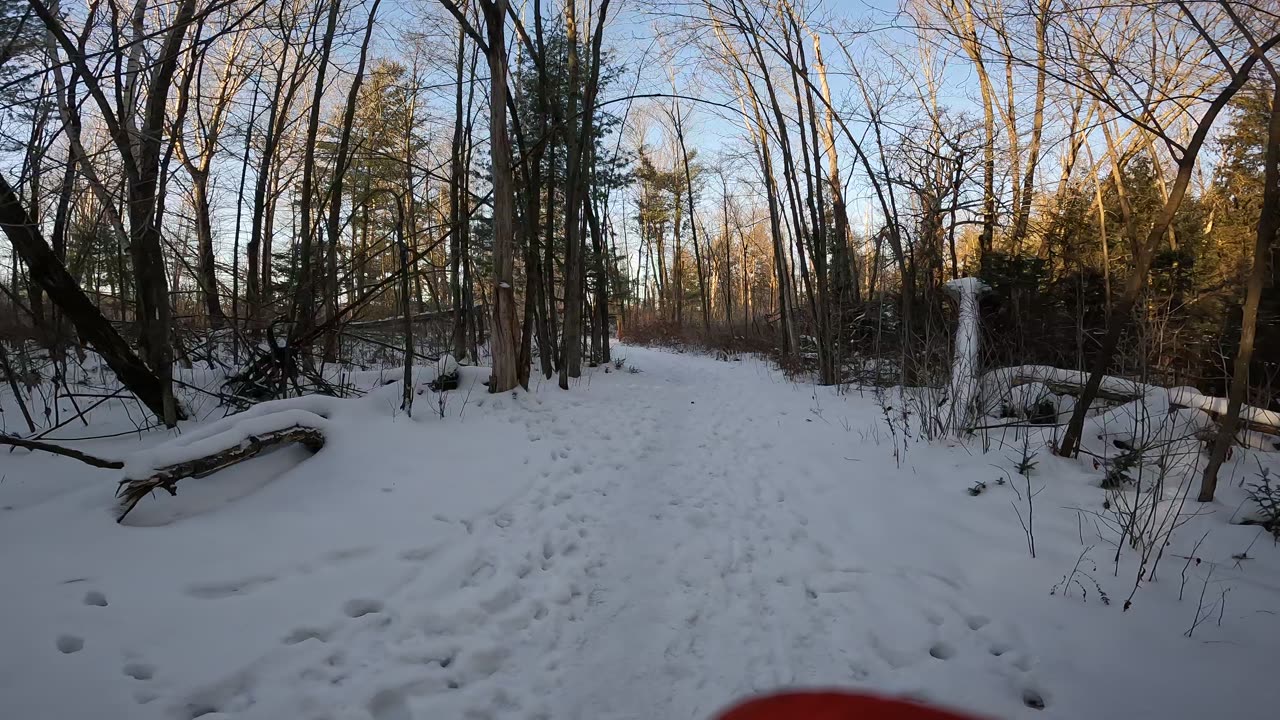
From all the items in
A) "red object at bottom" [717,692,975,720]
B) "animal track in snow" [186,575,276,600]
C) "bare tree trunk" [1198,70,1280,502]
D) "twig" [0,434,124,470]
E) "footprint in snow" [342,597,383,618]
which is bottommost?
"footprint in snow" [342,597,383,618]

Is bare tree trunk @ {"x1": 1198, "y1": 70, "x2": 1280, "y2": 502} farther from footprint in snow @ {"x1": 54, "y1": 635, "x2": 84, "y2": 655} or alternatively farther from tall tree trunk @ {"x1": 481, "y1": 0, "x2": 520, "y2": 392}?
tall tree trunk @ {"x1": 481, "y1": 0, "x2": 520, "y2": 392}

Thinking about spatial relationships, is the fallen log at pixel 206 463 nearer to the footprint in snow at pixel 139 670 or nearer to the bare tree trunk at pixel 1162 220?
the footprint in snow at pixel 139 670

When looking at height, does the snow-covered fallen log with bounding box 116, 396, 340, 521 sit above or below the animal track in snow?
above

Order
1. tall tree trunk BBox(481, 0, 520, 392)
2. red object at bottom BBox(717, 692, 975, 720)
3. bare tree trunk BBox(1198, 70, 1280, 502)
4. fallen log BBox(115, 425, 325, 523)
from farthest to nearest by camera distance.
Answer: tall tree trunk BBox(481, 0, 520, 392) → fallen log BBox(115, 425, 325, 523) → bare tree trunk BBox(1198, 70, 1280, 502) → red object at bottom BBox(717, 692, 975, 720)

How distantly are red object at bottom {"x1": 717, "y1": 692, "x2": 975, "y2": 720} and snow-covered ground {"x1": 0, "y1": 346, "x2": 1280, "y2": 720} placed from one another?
1.13 metres

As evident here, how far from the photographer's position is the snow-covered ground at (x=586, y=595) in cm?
191

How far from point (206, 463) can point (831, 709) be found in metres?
3.60

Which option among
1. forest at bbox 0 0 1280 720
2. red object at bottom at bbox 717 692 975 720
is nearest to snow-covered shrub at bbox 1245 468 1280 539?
forest at bbox 0 0 1280 720

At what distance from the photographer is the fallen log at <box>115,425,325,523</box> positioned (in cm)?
282

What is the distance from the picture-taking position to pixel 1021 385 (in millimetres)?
4973

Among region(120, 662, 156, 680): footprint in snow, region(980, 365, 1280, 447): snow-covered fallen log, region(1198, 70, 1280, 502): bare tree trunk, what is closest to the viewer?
region(120, 662, 156, 680): footprint in snow

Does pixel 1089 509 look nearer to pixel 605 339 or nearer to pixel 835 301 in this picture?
pixel 835 301

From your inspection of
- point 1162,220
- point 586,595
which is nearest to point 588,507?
point 586,595

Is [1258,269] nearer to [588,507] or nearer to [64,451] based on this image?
[588,507]
